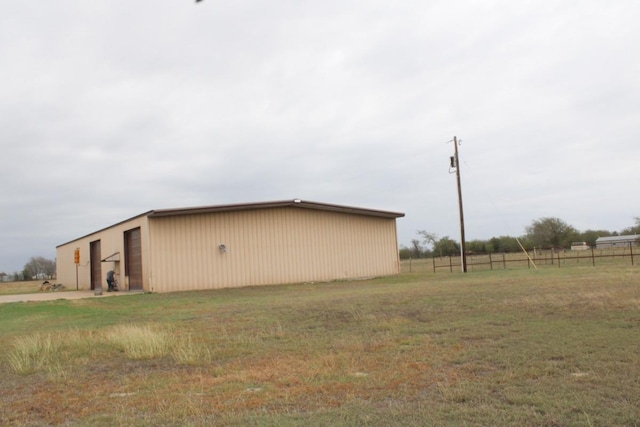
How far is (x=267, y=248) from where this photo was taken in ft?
97.3

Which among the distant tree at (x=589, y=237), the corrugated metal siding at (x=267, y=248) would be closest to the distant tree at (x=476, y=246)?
the distant tree at (x=589, y=237)

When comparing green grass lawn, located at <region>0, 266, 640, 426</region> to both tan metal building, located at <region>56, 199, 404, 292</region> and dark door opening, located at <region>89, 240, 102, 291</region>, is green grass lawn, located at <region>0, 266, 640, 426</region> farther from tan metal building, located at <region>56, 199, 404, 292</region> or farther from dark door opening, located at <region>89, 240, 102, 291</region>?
dark door opening, located at <region>89, 240, 102, 291</region>

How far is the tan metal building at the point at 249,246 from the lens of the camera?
88.8 feet

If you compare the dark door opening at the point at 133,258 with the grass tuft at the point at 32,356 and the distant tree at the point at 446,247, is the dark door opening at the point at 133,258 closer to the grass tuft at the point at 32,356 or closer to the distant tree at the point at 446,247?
the grass tuft at the point at 32,356

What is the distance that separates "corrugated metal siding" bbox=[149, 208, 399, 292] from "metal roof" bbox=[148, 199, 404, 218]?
0.37 m

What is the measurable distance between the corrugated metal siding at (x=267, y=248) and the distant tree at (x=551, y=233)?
53.8 metres

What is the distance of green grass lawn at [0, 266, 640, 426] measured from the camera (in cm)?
506

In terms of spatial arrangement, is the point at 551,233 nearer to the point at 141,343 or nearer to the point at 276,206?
the point at 276,206

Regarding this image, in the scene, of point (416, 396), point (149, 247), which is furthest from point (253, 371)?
point (149, 247)

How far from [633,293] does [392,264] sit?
20.3m

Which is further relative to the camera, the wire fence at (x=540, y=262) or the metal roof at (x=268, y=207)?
the wire fence at (x=540, y=262)

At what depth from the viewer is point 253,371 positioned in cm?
711

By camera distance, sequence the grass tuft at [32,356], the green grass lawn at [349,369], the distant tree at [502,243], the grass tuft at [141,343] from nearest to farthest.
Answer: the green grass lawn at [349,369] → the grass tuft at [32,356] → the grass tuft at [141,343] → the distant tree at [502,243]

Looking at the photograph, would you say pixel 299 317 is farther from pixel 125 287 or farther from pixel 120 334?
pixel 125 287
